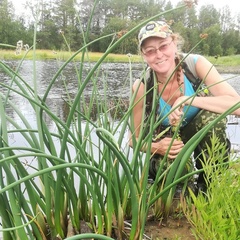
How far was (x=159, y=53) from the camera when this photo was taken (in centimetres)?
196

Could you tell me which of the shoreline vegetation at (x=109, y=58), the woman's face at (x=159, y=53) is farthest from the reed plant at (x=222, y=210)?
the woman's face at (x=159, y=53)

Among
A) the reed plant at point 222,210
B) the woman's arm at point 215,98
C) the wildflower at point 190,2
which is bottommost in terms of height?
the reed plant at point 222,210

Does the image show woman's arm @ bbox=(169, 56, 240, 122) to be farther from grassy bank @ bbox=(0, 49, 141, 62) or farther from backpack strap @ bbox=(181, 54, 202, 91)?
grassy bank @ bbox=(0, 49, 141, 62)

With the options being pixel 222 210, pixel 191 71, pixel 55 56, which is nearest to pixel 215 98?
pixel 191 71

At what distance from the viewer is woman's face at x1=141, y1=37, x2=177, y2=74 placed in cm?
196

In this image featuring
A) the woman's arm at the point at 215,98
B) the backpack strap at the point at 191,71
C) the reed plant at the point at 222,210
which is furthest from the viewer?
the backpack strap at the point at 191,71

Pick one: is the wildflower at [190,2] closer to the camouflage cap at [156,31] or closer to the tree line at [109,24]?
the tree line at [109,24]

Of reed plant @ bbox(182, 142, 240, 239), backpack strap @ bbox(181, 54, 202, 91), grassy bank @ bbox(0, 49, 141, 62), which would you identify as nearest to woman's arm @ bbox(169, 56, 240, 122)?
backpack strap @ bbox(181, 54, 202, 91)

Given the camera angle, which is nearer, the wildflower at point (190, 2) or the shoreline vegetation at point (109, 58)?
the wildflower at point (190, 2)

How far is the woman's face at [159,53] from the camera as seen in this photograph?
1957mm

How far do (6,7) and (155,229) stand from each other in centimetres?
→ 2189

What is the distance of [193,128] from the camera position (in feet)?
7.52

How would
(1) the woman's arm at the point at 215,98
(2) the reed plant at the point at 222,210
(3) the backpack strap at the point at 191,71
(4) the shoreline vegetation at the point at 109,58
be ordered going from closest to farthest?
(2) the reed plant at the point at 222,210, (4) the shoreline vegetation at the point at 109,58, (1) the woman's arm at the point at 215,98, (3) the backpack strap at the point at 191,71

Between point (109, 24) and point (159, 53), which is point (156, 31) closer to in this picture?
point (159, 53)
